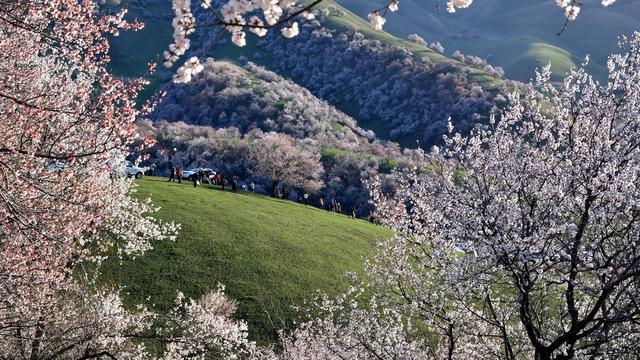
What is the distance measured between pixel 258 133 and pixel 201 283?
8603 centimetres

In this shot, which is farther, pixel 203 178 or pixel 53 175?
pixel 203 178

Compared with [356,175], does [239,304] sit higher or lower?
lower

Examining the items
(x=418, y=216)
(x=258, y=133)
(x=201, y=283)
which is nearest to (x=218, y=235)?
(x=201, y=283)

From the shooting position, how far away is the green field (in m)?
35.8

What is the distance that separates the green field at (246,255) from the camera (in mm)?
35781

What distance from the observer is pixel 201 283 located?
123 ft

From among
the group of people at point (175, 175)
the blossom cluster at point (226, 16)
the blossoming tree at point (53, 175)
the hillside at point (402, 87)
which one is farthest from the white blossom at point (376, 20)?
the hillside at point (402, 87)

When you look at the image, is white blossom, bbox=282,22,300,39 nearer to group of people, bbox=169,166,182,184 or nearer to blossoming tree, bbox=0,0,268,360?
blossoming tree, bbox=0,0,268,360

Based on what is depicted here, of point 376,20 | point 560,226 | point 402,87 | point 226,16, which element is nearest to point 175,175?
point 560,226

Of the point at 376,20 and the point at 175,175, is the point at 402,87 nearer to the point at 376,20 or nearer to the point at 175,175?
the point at 175,175

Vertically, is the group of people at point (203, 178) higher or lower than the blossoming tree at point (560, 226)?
lower

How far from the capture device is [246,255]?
142ft

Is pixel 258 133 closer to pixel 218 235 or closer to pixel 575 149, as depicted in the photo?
pixel 218 235

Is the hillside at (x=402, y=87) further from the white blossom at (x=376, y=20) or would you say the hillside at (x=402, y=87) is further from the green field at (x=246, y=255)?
the white blossom at (x=376, y=20)
